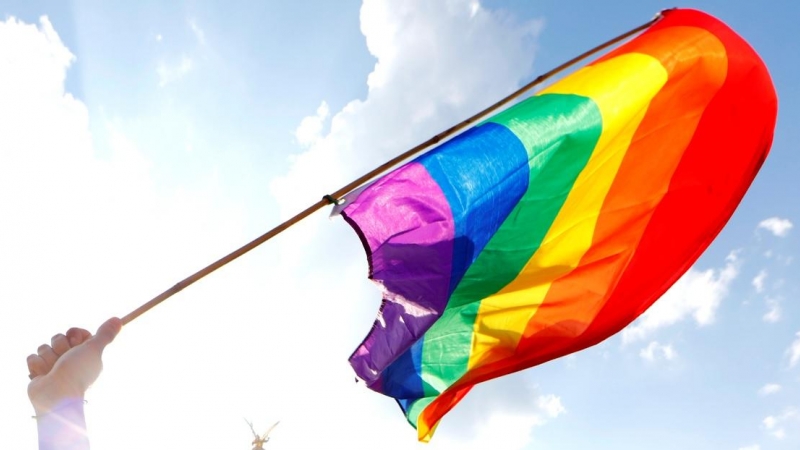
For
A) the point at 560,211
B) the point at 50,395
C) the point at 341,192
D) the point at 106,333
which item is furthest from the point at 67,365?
the point at 560,211

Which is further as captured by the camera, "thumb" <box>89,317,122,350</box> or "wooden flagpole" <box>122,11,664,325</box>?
"wooden flagpole" <box>122,11,664,325</box>

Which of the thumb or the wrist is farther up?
the thumb

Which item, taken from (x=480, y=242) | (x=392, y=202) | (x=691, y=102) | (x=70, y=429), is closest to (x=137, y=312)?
(x=70, y=429)

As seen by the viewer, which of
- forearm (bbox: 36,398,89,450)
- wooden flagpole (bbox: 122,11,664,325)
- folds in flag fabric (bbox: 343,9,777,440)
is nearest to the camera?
forearm (bbox: 36,398,89,450)

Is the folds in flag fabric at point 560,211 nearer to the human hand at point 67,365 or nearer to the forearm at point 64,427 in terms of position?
the human hand at point 67,365

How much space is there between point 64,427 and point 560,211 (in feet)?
12.8

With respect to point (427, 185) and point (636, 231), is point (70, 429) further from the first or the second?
point (636, 231)

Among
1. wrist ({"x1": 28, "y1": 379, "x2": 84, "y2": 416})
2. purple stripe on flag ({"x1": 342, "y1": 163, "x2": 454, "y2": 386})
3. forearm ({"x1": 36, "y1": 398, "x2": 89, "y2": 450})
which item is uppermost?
purple stripe on flag ({"x1": 342, "y1": 163, "x2": 454, "y2": 386})

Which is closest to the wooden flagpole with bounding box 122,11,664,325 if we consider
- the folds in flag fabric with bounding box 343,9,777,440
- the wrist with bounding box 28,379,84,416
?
the folds in flag fabric with bounding box 343,9,777,440

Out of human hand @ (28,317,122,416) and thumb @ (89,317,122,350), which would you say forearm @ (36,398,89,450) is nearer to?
human hand @ (28,317,122,416)

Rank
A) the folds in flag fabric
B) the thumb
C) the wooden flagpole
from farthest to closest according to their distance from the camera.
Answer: the folds in flag fabric < the wooden flagpole < the thumb

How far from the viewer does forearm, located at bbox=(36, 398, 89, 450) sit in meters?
1.75

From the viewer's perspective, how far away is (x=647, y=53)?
528 cm

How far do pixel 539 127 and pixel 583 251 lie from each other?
1164mm
